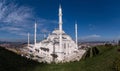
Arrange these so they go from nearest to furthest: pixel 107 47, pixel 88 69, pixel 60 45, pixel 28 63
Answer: pixel 88 69 < pixel 28 63 < pixel 107 47 < pixel 60 45

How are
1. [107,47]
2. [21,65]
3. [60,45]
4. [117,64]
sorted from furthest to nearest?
[60,45]
[107,47]
[21,65]
[117,64]

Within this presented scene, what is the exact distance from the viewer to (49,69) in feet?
37.0

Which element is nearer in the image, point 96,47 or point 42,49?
point 96,47

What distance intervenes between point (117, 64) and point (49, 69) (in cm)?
357

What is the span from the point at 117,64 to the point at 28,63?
5404 millimetres

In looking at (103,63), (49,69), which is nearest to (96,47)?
(103,63)

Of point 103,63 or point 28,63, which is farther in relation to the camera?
point 28,63

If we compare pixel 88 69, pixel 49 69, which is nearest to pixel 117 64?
pixel 88 69

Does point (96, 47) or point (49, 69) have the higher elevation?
point (96, 47)

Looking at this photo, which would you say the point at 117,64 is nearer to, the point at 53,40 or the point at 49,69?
the point at 49,69

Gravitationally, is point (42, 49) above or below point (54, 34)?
below

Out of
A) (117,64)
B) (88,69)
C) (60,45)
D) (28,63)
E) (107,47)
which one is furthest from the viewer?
(60,45)

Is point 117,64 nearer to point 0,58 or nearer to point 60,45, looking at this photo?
point 0,58

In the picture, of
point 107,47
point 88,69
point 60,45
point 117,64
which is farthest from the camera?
point 60,45
